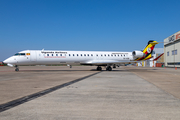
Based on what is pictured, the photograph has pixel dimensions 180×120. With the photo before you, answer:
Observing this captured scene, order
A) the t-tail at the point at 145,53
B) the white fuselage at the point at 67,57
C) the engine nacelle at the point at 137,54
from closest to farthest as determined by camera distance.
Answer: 1. the white fuselage at the point at 67,57
2. the engine nacelle at the point at 137,54
3. the t-tail at the point at 145,53

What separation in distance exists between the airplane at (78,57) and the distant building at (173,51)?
2791 centimetres

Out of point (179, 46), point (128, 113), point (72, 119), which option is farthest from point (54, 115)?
Answer: point (179, 46)

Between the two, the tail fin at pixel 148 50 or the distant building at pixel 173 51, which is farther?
the distant building at pixel 173 51

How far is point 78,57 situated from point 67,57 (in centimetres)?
166

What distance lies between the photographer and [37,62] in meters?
23.6

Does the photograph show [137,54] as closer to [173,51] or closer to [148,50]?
[148,50]

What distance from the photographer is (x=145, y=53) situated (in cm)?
2769

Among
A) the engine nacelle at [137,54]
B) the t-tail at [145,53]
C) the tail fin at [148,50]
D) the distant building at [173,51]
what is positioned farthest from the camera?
the distant building at [173,51]

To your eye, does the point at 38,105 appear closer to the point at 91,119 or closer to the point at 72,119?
the point at 72,119

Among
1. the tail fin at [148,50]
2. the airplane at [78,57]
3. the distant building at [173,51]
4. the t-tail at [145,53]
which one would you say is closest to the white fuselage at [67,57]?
the airplane at [78,57]

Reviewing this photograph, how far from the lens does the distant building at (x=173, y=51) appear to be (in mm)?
50844

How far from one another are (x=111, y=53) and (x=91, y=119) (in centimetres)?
2345

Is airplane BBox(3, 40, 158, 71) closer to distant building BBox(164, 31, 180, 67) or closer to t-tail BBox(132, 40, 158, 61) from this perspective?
t-tail BBox(132, 40, 158, 61)

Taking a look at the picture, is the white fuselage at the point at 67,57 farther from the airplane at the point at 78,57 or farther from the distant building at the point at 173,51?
the distant building at the point at 173,51
